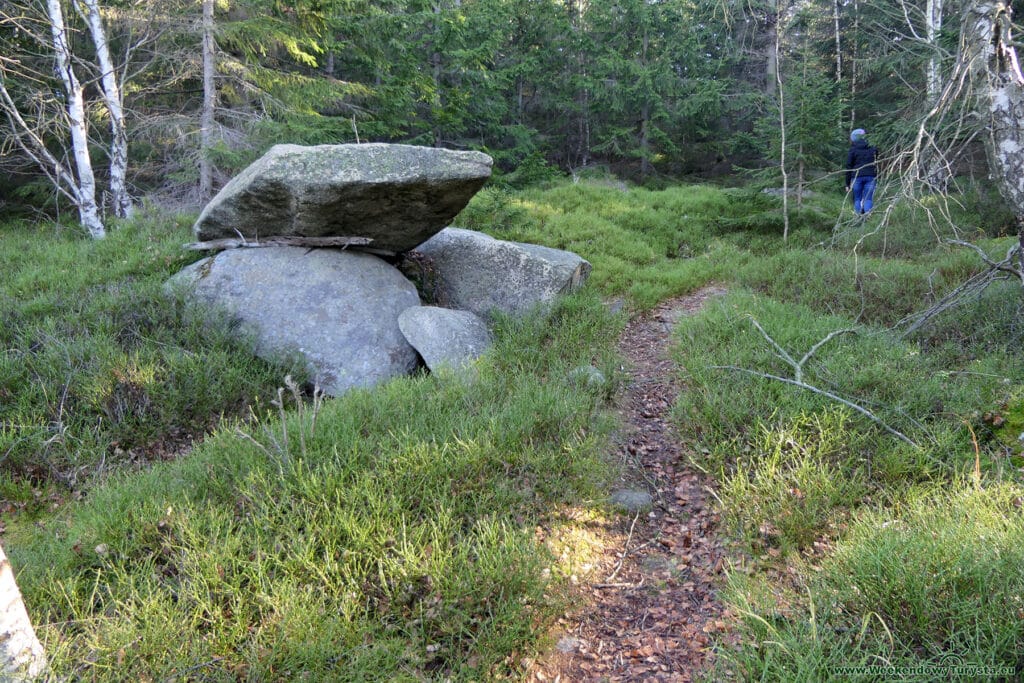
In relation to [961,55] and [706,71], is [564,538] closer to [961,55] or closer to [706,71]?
[961,55]

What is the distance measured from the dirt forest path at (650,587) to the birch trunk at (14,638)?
6.77 feet

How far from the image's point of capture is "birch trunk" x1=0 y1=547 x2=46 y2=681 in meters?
2.13

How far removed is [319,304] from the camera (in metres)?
6.50

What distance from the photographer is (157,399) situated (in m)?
5.13

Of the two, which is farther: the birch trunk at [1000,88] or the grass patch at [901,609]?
the birch trunk at [1000,88]

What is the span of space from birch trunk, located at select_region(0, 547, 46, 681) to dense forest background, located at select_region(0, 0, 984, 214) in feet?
18.4

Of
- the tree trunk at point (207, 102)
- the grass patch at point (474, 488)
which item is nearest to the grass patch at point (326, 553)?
the grass patch at point (474, 488)

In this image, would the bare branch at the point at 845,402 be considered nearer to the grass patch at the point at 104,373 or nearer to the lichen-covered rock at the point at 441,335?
the lichen-covered rock at the point at 441,335

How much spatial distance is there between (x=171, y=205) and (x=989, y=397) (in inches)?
504

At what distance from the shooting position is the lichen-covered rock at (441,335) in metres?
6.14

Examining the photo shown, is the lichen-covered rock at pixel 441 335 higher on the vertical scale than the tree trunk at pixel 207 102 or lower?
lower

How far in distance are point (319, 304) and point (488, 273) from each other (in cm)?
231

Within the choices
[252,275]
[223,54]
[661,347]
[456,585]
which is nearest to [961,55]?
[661,347]

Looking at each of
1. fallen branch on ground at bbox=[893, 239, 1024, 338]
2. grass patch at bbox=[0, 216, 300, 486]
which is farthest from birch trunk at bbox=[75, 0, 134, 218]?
fallen branch on ground at bbox=[893, 239, 1024, 338]
